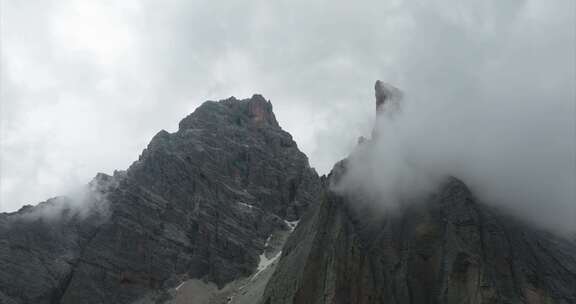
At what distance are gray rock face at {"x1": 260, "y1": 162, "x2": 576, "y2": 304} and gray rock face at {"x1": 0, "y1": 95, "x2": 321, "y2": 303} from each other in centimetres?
3583

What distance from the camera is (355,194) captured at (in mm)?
100812

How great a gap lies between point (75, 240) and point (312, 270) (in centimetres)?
7771

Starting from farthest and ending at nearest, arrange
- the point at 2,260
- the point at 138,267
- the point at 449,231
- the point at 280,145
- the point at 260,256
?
the point at 280,145, the point at 260,256, the point at 138,267, the point at 2,260, the point at 449,231

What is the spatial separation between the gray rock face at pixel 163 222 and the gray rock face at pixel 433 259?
118ft

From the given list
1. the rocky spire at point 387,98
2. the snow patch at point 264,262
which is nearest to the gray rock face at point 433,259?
the rocky spire at point 387,98

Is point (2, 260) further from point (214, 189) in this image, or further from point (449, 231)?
point (449, 231)

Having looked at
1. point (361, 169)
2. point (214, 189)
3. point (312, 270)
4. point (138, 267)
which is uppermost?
point (214, 189)

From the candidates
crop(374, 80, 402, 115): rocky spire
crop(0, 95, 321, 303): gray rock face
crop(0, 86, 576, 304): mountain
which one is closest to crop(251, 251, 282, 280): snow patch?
crop(0, 86, 576, 304): mountain

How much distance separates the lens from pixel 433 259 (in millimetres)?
84250

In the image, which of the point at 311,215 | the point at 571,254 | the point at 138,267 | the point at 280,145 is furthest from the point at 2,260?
the point at 571,254

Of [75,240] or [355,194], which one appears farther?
[75,240]

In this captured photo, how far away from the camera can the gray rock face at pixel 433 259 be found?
79.7m

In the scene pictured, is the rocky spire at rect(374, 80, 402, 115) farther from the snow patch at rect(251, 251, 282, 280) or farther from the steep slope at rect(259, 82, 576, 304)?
the snow patch at rect(251, 251, 282, 280)

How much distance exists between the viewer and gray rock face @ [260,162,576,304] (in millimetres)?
79688
